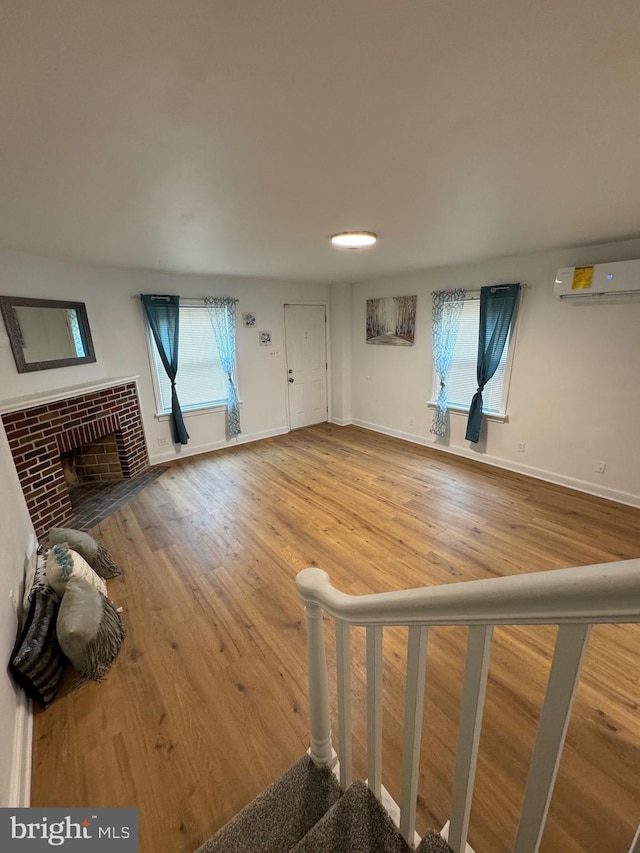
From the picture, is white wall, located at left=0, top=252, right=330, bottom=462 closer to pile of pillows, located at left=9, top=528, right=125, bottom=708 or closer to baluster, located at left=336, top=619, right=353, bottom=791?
pile of pillows, located at left=9, top=528, right=125, bottom=708

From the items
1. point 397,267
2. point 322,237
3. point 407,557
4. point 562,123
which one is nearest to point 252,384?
point 397,267

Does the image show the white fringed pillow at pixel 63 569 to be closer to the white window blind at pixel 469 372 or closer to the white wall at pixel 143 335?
the white wall at pixel 143 335

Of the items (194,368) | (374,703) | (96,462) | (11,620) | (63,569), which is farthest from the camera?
(194,368)

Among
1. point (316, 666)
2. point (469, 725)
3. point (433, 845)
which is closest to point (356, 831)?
point (433, 845)

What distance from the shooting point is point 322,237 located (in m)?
2.55

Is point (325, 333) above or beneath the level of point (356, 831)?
above

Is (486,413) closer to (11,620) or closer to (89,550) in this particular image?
(89,550)

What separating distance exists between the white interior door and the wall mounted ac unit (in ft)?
11.0

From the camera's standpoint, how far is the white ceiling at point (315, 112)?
0.75 m

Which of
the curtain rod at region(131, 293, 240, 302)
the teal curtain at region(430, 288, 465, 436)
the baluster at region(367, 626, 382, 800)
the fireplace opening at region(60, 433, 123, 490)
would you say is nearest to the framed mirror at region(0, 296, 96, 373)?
the curtain rod at region(131, 293, 240, 302)

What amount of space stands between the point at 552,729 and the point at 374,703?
510 mm

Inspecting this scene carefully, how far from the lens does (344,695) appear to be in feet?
3.45

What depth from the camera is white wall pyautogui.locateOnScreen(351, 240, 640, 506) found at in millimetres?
3068

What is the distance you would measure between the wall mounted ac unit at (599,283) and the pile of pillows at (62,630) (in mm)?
4351
